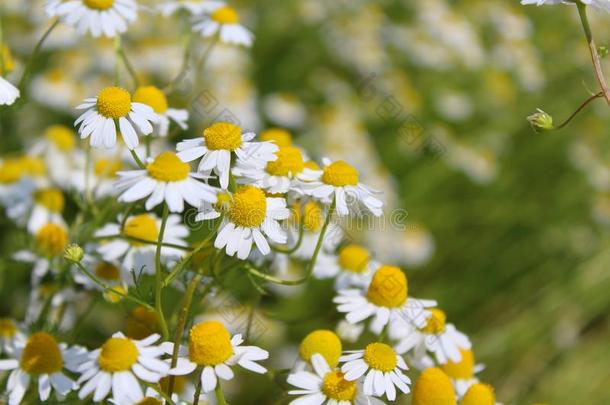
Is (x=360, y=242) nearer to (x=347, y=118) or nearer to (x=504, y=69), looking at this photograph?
(x=347, y=118)

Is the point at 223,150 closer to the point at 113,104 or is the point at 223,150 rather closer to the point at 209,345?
the point at 113,104

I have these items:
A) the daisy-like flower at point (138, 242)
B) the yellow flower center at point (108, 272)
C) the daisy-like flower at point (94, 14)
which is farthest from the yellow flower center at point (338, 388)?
the daisy-like flower at point (94, 14)

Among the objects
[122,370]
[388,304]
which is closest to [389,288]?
[388,304]

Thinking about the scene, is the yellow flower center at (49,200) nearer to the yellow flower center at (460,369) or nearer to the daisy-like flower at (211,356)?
the daisy-like flower at (211,356)

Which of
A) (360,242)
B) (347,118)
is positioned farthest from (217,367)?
(347,118)

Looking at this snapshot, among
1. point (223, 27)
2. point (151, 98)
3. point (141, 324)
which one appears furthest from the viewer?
point (223, 27)

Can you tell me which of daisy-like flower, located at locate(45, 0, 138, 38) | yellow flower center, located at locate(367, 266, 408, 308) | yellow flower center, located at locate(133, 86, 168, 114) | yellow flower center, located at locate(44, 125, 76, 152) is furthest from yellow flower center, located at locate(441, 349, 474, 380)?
yellow flower center, located at locate(44, 125, 76, 152)

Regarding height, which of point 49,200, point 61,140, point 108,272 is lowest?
point 61,140
